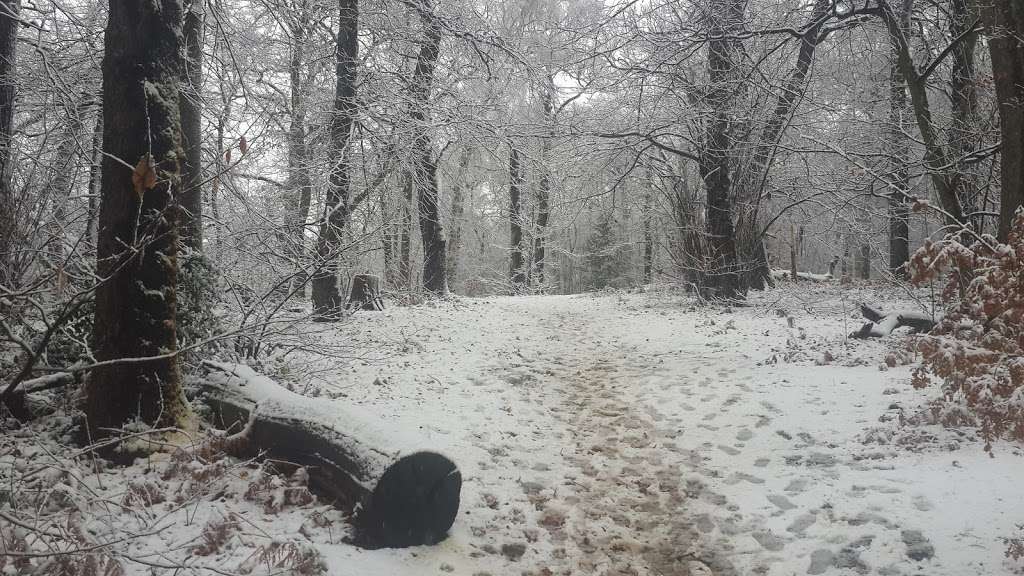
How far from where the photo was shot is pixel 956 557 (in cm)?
316

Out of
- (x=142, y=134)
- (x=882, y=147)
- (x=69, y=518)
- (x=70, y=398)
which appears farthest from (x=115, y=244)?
(x=882, y=147)

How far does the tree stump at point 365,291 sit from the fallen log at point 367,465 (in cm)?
680

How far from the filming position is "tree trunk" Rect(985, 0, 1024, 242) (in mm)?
5031

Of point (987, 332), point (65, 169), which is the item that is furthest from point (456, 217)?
point (987, 332)

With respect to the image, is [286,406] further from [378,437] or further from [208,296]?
[208,296]

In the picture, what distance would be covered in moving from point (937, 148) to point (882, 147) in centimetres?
A: 575

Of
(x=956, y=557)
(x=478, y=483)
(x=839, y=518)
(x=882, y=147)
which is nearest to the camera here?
(x=956, y=557)

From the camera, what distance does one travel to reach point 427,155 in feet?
35.4

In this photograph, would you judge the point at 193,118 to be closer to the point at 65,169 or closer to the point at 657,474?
the point at 65,169

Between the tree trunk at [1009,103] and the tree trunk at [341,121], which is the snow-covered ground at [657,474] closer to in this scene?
the tree trunk at [341,121]

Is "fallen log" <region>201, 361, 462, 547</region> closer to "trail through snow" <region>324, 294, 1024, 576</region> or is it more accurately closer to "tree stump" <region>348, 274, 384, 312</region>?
"trail through snow" <region>324, 294, 1024, 576</region>

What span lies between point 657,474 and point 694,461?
0.42 meters

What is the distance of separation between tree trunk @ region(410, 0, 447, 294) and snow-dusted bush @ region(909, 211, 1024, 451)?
22.0 feet

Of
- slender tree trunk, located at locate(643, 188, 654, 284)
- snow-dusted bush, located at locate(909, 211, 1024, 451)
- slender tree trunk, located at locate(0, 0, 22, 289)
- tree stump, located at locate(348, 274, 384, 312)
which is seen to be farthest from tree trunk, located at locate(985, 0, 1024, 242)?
slender tree trunk, located at locate(643, 188, 654, 284)
